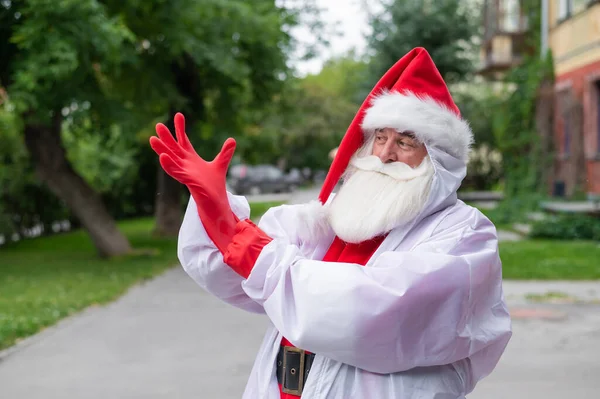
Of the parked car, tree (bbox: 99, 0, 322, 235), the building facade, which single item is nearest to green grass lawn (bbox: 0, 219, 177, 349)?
tree (bbox: 99, 0, 322, 235)

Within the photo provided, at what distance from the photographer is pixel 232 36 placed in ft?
45.5

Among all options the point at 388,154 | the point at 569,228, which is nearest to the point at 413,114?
the point at 388,154

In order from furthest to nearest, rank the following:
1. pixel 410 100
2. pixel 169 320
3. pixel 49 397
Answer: pixel 169 320 → pixel 49 397 → pixel 410 100

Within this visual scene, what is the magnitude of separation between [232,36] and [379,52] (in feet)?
31.8

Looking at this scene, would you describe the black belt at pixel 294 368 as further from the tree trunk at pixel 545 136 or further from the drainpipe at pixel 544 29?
the drainpipe at pixel 544 29

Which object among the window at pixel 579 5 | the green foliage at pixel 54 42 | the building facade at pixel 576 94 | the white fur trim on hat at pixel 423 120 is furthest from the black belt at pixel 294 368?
the window at pixel 579 5

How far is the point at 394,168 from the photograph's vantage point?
2.50m

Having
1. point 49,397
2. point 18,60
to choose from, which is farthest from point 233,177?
point 49,397

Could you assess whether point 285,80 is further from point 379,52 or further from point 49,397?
point 49,397

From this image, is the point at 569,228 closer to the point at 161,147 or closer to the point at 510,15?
the point at 510,15

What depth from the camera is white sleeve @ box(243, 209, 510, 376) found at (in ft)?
6.92

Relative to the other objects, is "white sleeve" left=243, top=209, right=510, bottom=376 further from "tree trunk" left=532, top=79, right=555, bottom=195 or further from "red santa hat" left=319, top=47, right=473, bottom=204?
"tree trunk" left=532, top=79, right=555, bottom=195

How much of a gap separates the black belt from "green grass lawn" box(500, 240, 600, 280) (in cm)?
860

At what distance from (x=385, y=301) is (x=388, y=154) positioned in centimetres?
61
